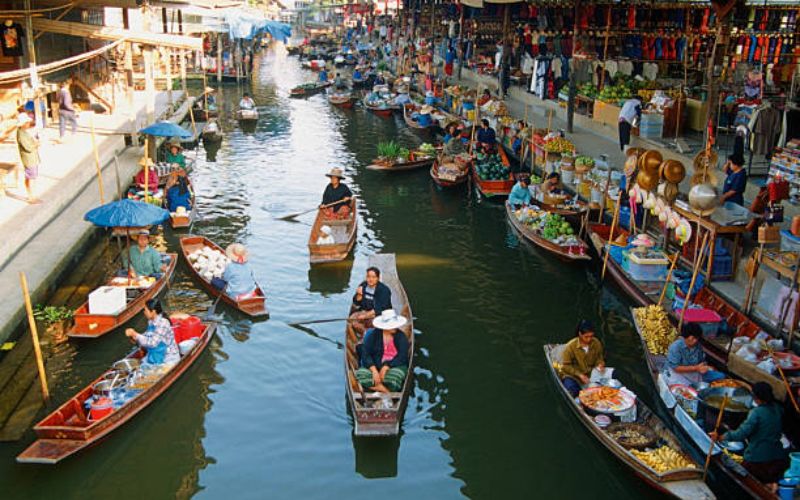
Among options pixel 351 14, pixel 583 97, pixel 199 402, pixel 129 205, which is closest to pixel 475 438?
pixel 199 402

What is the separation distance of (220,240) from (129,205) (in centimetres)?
454

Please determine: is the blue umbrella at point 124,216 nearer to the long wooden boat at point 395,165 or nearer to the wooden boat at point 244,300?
the wooden boat at point 244,300

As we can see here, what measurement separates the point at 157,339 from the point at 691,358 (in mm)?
7384

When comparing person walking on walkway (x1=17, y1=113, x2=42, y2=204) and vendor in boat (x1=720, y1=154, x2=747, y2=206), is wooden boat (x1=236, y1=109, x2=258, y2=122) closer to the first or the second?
person walking on walkway (x1=17, y1=113, x2=42, y2=204)

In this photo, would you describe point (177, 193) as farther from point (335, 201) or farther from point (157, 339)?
point (157, 339)

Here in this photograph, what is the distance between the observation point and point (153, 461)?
9172mm

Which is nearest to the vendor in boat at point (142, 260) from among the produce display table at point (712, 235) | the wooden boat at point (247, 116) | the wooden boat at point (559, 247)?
the wooden boat at point (559, 247)

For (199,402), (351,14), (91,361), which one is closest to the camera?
(199,402)

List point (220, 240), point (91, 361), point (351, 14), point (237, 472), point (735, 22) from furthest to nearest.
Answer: point (351, 14) → point (735, 22) → point (220, 240) → point (91, 361) → point (237, 472)

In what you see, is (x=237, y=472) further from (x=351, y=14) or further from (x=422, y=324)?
(x=351, y=14)

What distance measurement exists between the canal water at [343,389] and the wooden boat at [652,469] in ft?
1.40

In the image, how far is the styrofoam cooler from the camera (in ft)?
38.5

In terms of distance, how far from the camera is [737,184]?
13.2 metres

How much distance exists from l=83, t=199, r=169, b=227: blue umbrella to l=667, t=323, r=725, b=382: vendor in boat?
875cm
